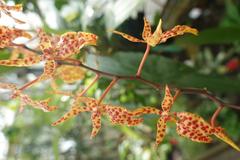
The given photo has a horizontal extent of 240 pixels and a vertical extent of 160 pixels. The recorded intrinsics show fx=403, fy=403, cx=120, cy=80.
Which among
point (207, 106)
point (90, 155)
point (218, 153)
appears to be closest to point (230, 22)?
point (207, 106)

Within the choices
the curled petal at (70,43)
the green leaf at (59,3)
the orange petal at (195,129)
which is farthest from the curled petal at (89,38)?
the green leaf at (59,3)

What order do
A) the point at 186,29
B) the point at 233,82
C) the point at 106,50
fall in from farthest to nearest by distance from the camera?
the point at 233,82
the point at 106,50
the point at 186,29

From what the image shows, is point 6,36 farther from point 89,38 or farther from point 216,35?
point 216,35

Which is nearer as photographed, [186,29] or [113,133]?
[186,29]

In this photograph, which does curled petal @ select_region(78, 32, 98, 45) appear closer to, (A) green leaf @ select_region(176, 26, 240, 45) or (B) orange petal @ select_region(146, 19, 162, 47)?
(B) orange petal @ select_region(146, 19, 162, 47)

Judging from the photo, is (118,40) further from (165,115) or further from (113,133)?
(113,133)

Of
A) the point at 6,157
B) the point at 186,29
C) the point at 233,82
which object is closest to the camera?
the point at 186,29

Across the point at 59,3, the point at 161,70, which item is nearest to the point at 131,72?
the point at 161,70
